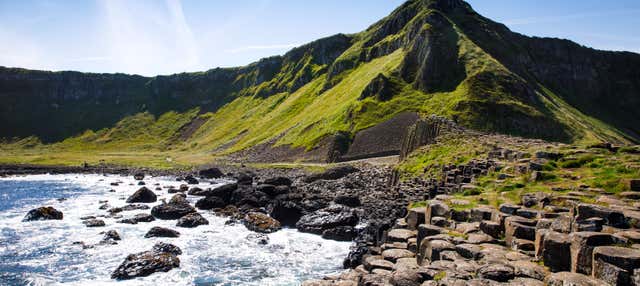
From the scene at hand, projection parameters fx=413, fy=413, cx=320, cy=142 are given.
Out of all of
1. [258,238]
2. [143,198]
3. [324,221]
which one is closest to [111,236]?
[258,238]

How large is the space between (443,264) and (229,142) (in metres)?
161

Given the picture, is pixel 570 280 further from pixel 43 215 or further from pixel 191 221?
pixel 43 215

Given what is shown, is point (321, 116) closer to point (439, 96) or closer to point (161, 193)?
point (439, 96)

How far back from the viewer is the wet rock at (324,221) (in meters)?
35.8

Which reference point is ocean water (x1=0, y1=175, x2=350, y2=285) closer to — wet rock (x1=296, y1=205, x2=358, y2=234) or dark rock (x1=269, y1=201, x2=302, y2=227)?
wet rock (x1=296, y1=205, x2=358, y2=234)

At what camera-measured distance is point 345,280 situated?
1452 centimetres

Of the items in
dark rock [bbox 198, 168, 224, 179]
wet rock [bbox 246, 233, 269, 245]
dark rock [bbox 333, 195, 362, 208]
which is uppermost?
dark rock [bbox 333, 195, 362, 208]

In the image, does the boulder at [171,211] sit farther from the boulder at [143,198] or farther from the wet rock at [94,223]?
the boulder at [143,198]

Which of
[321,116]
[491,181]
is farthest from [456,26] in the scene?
[491,181]

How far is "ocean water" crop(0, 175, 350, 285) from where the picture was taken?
24.5 meters

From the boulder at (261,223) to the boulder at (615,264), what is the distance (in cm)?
2860

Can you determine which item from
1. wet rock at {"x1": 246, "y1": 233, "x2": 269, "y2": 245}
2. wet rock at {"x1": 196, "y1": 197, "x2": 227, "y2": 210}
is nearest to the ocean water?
wet rock at {"x1": 246, "y1": 233, "x2": 269, "y2": 245}

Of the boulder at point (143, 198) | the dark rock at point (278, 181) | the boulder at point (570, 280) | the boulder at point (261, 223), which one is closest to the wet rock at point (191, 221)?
the boulder at point (261, 223)

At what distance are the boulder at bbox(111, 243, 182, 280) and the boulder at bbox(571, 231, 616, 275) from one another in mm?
22031
